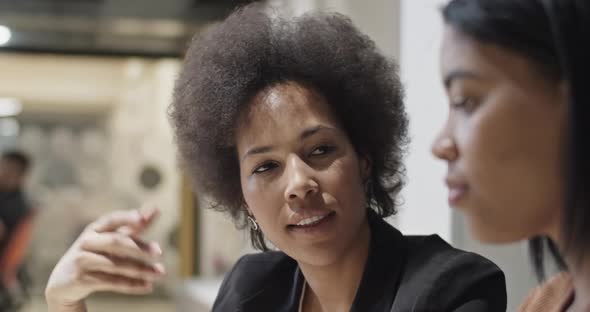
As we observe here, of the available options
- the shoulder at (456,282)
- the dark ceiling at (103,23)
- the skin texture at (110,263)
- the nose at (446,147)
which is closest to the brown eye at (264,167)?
the skin texture at (110,263)

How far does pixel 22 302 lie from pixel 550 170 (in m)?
6.52

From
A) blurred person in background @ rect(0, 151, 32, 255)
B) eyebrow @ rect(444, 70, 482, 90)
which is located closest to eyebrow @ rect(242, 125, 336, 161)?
eyebrow @ rect(444, 70, 482, 90)

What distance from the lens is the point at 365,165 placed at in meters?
1.53

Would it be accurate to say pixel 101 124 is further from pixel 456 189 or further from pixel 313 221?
pixel 456 189

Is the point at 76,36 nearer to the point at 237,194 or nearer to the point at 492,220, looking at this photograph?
the point at 237,194

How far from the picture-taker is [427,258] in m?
1.36

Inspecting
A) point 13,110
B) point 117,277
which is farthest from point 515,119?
point 13,110

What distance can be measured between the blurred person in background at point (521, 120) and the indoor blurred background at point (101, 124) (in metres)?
5.23

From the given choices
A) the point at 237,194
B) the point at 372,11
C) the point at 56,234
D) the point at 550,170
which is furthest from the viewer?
the point at 56,234

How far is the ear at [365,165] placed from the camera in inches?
59.6

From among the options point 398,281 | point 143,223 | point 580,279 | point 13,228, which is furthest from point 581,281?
point 13,228

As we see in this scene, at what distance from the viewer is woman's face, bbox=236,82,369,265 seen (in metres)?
1.37

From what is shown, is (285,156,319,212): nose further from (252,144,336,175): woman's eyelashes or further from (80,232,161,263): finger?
(80,232,161,263): finger

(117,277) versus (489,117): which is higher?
(489,117)
